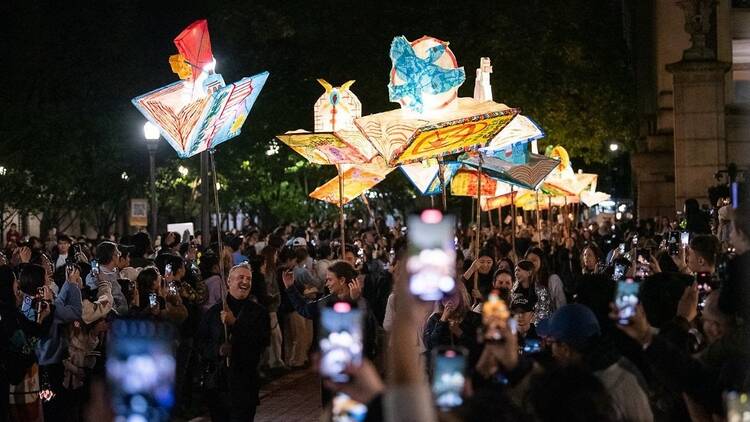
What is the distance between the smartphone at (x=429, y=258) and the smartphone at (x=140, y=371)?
4.14 ft

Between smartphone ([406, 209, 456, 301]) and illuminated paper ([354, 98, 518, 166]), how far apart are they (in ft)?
30.3

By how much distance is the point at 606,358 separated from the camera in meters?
6.05

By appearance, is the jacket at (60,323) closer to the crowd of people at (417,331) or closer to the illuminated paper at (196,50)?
the crowd of people at (417,331)

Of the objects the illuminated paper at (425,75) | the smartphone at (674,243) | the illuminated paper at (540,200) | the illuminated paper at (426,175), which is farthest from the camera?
the illuminated paper at (540,200)

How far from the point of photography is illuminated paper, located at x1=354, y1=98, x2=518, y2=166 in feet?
45.0

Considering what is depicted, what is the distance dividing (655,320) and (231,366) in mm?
4075

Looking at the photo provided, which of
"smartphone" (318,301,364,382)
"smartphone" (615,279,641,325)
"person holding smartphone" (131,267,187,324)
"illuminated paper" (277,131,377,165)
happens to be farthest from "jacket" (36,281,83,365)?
"smartphone" (318,301,364,382)

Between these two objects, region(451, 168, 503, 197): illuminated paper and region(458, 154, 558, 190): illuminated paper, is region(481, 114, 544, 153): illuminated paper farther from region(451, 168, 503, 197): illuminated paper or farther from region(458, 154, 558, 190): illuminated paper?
region(451, 168, 503, 197): illuminated paper

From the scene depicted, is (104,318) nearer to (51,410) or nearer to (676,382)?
(51,410)

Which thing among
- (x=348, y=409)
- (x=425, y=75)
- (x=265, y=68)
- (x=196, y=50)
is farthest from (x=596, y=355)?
(x=265, y=68)

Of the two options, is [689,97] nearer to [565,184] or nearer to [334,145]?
[565,184]

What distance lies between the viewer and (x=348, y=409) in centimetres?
450

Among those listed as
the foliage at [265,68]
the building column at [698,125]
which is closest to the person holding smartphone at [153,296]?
the building column at [698,125]

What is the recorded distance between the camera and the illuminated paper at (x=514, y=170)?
19472 millimetres
